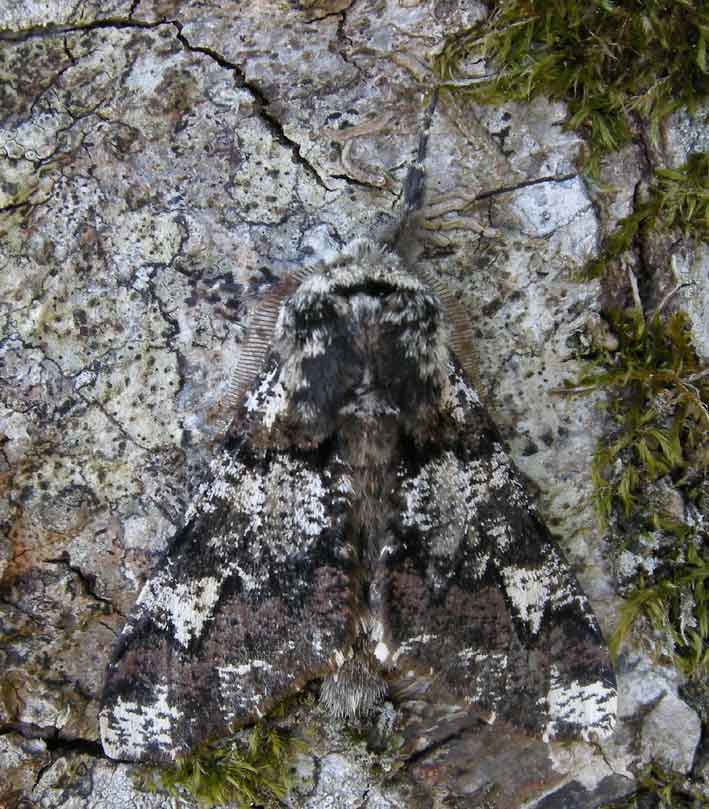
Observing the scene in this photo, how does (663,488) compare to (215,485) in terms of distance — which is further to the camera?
(663,488)

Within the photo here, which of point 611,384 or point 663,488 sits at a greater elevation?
point 611,384

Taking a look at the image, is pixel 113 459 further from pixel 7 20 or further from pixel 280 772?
pixel 7 20

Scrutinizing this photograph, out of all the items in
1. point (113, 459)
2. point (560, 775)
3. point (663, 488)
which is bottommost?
point (560, 775)

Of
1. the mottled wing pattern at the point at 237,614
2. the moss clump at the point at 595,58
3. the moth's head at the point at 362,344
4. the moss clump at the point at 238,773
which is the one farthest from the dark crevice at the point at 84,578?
the moss clump at the point at 595,58

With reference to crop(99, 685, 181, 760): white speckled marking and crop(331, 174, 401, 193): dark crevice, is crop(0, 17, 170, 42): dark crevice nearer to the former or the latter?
crop(331, 174, 401, 193): dark crevice

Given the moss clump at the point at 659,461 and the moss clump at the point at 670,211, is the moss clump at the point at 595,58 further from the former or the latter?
the moss clump at the point at 659,461

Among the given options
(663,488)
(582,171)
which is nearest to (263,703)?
(663,488)
